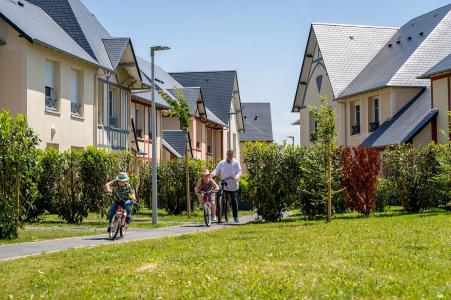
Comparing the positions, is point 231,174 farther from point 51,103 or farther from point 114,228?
point 51,103

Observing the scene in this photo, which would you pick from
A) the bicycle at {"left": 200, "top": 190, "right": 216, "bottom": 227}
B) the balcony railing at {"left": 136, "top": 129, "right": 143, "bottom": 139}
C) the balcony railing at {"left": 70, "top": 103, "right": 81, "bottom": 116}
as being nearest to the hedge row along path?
the bicycle at {"left": 200, "top": 190, "right": 216, "bottom": 227}

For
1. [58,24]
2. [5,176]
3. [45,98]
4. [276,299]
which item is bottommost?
[276,299]

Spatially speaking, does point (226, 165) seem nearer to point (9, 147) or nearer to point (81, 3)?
point (9, 147)

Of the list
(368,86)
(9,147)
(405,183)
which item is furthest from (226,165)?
(368,86)

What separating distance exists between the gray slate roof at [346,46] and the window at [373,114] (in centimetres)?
264

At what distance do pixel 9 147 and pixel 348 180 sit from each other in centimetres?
982

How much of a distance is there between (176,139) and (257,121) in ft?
133

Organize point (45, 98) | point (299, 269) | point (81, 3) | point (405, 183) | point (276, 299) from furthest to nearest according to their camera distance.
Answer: point (81, 3) → point (45, 98) → point (405, 183) → point (299, 269) → point (276, 299)

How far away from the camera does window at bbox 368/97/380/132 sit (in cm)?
Answer: 3984

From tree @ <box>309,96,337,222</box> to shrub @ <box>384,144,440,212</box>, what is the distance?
4.93 meters

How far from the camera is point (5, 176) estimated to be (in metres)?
14.7

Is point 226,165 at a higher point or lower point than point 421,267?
higher

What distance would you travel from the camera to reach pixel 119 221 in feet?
50.4

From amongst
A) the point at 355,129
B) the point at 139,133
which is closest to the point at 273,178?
the point at 139,133
